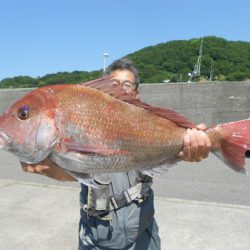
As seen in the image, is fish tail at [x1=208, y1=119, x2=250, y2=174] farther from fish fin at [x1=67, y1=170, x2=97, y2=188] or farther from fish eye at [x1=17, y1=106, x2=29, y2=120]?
fish eye at [x1=17, y1=106, x2=29, y2=120]

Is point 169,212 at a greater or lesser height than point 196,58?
lesser

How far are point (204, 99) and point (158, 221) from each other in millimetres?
8926

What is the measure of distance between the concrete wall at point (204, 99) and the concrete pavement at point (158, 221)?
711 centimetres

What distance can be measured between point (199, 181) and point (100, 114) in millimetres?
8005

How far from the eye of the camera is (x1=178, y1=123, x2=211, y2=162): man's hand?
249 centimetres

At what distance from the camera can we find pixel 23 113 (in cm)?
220

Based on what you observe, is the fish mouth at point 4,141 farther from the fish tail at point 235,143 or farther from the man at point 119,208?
the man at point 119,208

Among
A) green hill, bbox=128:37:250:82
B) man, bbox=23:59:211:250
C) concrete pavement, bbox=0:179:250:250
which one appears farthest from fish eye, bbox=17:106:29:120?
green hill, bbox=128:37:250:82

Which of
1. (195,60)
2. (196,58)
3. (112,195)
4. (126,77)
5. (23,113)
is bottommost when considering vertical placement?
(112,195)

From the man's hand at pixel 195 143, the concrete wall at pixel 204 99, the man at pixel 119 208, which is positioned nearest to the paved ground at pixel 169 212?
the man at pixel 119 208

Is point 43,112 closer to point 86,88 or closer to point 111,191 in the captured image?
point 86,88

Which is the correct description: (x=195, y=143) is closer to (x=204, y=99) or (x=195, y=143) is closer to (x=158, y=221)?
(x=158, y=221)

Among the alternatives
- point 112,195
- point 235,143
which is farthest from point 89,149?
point 112,195

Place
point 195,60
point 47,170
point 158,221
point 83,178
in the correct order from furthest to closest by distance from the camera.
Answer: point 195,60
point 158,221
point 47,170
point 83,178
